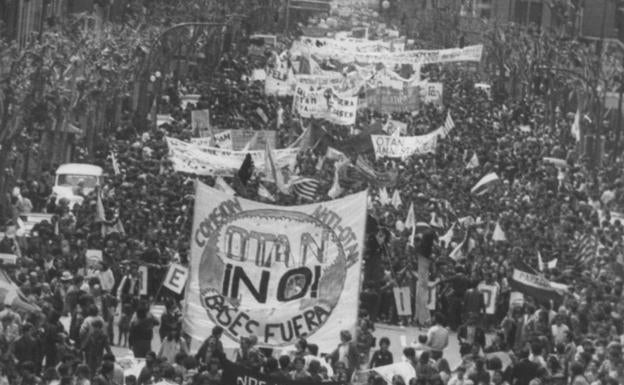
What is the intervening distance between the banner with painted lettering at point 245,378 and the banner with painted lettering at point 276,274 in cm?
215

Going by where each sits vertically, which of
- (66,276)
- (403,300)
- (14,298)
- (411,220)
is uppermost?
(14,298)

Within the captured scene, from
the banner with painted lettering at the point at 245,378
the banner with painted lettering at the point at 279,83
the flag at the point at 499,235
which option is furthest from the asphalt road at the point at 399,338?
the banner with painted lettering at the point at 279,83

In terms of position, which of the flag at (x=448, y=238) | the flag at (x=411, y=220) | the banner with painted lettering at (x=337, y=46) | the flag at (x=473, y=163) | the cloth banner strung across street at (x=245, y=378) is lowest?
the banner with painted lettering at (x=337, y=46)

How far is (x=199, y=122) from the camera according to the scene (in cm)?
5288

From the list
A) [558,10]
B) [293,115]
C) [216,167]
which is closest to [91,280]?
[216,167]

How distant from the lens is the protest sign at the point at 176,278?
31.4 meters

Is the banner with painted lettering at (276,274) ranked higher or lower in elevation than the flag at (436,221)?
higher

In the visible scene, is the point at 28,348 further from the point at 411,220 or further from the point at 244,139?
the point at 244,139

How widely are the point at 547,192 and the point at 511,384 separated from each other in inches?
827

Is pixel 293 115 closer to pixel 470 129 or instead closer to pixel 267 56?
pixel 470 129

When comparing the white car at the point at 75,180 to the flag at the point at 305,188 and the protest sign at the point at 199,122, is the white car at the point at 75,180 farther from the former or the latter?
the protest sign at the point at 199,122

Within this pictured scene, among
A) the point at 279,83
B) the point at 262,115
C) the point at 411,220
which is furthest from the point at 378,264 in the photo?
the point at 279,83

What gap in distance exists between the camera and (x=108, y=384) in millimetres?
23906

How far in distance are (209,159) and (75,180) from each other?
2917 millimetres
